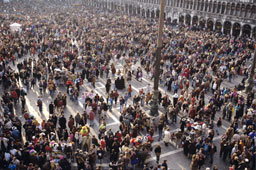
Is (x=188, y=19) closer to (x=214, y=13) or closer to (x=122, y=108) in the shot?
(x=214, y=13)

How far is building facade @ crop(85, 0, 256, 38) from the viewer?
40.5 m

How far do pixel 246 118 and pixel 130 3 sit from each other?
6155cm

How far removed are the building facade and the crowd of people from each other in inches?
394

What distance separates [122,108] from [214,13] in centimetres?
3677

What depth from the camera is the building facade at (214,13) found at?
133 ft

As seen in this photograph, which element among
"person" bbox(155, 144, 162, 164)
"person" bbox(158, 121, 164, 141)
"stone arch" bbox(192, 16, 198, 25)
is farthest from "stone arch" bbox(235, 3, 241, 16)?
"person" bbox(155, 144, 162, 164)

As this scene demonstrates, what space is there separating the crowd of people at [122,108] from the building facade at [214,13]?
10.00 metres

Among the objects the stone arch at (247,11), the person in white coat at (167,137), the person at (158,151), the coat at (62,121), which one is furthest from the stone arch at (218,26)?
the coat at (62,121)

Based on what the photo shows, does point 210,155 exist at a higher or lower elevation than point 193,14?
lower

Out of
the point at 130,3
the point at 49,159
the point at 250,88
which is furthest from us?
the point at 130,3

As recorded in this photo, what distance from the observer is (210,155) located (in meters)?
12.4

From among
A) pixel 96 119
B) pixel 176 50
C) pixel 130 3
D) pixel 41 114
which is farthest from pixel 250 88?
pixel 130 3

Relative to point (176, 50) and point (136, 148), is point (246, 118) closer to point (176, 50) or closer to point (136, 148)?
point (136, 148)

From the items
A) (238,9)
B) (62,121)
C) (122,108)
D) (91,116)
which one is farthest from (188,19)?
(62,121)
